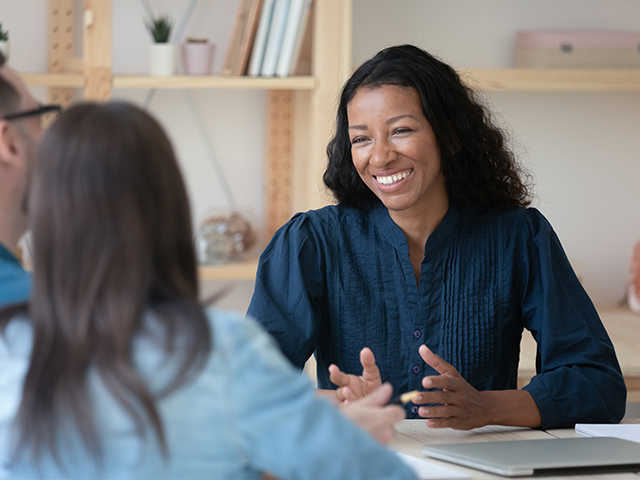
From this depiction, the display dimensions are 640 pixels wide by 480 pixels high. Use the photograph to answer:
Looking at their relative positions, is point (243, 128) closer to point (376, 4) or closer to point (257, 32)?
point (257, 32)

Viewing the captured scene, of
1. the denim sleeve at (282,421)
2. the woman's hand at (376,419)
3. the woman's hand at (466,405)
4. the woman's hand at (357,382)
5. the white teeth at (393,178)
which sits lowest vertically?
the woman's hand at (466,405)

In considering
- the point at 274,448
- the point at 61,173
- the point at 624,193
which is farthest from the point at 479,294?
the point at 624,193

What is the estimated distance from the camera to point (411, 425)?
122 centimetres

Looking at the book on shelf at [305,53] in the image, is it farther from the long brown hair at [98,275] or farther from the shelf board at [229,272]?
the long brown hair at [98,275]

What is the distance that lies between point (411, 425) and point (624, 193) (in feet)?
5.84

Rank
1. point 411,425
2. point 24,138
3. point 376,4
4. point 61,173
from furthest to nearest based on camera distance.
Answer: point 376,4 < point 411,425 < point 24,138 < point 61,173

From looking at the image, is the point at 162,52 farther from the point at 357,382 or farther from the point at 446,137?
the point at 357,382

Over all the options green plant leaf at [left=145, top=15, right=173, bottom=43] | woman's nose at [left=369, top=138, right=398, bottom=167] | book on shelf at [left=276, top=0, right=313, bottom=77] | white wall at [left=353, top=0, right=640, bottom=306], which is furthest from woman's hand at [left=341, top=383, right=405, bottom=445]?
white wall at [left=353, top=0, right=640, bottom=306]

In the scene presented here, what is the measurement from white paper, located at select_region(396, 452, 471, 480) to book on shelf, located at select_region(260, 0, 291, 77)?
1428 millimetres

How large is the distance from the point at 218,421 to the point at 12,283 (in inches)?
11.1

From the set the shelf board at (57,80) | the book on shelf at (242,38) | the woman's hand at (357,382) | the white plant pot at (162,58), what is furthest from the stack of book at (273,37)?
the woman's hand at (357,382)

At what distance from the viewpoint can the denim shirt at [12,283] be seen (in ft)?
2.39

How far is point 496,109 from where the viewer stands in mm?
2488

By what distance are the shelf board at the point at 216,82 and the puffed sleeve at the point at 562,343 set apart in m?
0.89
